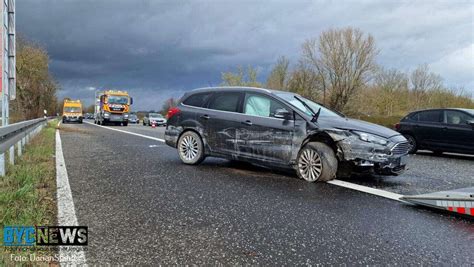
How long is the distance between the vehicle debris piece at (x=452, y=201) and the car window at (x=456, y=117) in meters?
7.50

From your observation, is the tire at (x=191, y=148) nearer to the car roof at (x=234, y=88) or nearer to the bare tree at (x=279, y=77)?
the car roof at (x=234, y=88)

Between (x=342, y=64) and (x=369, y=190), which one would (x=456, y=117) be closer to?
(x=369, y=190)

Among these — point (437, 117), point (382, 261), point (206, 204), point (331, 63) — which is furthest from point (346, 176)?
point (331, 63)

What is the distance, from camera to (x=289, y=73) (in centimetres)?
5125

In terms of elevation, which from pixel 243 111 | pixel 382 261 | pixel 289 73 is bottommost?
pixel 382 261

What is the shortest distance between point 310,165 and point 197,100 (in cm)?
322

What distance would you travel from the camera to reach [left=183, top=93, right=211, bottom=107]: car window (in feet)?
26.1

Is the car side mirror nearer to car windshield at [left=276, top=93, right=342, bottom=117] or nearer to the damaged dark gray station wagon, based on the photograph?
the damaged dark gray station wagon

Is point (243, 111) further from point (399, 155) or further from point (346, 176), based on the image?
point (399, 155)

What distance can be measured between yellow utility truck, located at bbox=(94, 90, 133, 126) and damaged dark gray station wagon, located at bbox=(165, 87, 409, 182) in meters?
27.4

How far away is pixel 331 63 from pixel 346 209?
145 feet

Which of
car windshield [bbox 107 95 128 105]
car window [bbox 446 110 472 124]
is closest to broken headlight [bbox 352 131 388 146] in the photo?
car window [bbox 446 110 472 124]

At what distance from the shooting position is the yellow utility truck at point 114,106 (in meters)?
33.6

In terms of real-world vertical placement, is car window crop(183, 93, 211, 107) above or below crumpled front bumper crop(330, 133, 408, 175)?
above
